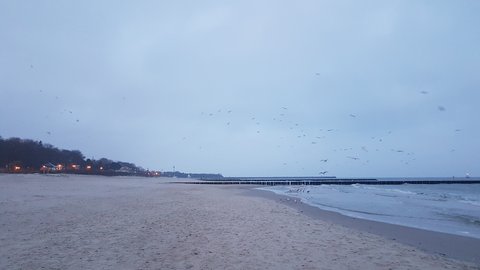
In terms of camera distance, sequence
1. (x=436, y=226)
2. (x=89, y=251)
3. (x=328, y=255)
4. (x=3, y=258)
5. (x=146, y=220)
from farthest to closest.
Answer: (x=436, y=226) < (x=146, y=220) < (x=328, y=255) < (x=89, y=251) < (x=3, y=258)

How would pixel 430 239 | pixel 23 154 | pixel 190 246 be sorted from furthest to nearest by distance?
pixel 23 154
pixel 430 239
pixel 190 246

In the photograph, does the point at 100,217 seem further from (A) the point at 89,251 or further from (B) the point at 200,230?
(A) the point at 89,251

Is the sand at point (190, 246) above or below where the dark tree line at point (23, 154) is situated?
below

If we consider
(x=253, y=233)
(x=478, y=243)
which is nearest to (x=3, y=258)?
(x=253, y=233)

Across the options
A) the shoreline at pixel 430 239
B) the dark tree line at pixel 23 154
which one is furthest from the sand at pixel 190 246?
the dark tree line at pixel 23 154

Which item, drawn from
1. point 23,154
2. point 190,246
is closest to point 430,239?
point 190,246

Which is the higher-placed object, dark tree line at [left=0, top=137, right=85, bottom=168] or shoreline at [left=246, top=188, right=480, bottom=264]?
dark tree line at [left=0, top=137, right=85, bottom=168]

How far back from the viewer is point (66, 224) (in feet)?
43.4

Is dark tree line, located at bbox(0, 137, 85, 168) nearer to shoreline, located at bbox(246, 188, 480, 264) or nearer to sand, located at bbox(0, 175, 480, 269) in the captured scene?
sand, located at bbox(0, 175, 480, 269)

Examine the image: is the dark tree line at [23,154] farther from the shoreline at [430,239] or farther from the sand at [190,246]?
the shoreline at [430,239]

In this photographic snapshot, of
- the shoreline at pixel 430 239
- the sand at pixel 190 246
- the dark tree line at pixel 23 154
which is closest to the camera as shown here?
the sand at pixel 190 246

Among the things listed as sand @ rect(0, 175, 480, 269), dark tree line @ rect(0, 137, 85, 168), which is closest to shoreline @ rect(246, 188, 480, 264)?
sand @ rect(0, 175, 480, 269)

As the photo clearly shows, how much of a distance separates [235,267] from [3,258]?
4.88 metres

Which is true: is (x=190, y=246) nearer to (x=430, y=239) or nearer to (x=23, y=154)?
(x=430, y=239)
